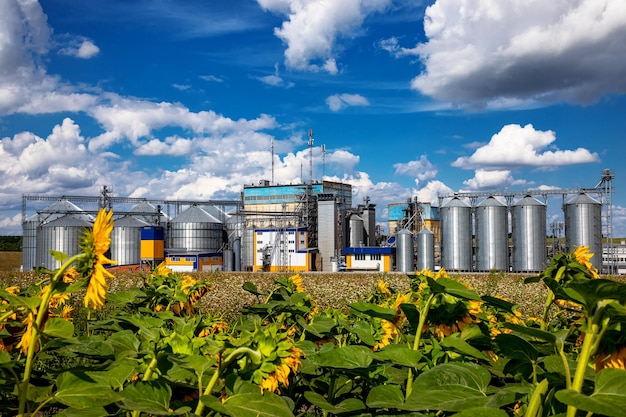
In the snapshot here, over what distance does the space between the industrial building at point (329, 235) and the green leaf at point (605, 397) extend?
26914mm

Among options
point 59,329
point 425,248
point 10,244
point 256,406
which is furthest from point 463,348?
point 10,244

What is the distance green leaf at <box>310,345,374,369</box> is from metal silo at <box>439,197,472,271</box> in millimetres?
33614

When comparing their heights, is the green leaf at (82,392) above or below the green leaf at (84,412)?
above

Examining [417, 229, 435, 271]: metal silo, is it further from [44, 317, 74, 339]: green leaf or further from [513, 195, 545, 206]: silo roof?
[44, 317, 74, 339]: green leaf

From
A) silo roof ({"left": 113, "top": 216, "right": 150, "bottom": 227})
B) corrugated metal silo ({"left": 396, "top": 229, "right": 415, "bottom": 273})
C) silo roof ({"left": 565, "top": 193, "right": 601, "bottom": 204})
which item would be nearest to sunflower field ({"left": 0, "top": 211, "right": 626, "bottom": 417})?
silo roof ({"left": 565, "top": 193, "right": 601, "bottom": 204})

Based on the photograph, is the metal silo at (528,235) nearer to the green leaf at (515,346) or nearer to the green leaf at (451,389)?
the green leaf at (515,346)

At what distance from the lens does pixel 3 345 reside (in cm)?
214

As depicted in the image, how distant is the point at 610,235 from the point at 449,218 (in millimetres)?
10097

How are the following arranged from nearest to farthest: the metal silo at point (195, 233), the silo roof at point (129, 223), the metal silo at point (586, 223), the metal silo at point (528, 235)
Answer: the metal silo at point (528, 235), the metal silo at point (586, 223), the silo roof at point (129, 223), the metal silo at point (195, 233)

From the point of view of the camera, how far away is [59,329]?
57.9 inches

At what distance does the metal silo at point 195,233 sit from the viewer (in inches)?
1784

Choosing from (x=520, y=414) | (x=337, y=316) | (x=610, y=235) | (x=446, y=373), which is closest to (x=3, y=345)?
(x=337, y=316)

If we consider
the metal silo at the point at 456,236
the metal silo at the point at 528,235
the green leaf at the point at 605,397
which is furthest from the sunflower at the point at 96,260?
the metal silo at the point at 528,235

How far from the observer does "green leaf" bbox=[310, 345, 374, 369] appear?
160 centimetres
